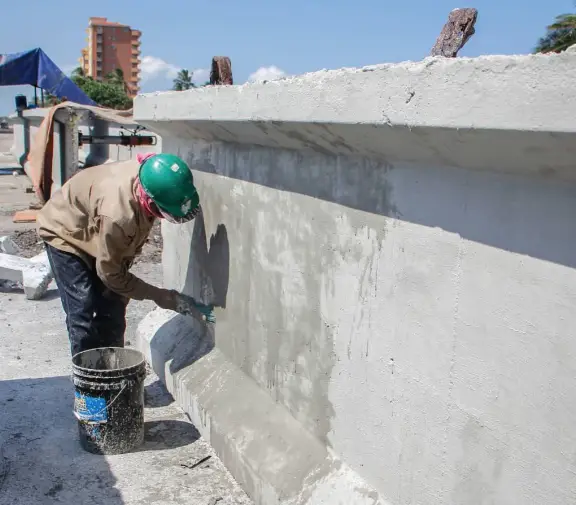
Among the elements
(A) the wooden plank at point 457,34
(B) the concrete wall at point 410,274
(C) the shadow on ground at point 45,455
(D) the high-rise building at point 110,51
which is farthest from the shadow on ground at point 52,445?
(D) the high-rise building at point 110,51

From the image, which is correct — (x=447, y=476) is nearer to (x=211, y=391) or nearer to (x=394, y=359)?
(x=394, y=359)

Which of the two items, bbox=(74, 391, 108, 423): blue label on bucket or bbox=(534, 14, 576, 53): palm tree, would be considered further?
bbox=(534, 14, 576, 53): palm tree

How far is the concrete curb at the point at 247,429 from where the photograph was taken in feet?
9.21

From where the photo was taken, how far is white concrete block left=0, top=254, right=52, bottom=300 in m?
6.65

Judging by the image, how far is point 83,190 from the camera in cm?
400

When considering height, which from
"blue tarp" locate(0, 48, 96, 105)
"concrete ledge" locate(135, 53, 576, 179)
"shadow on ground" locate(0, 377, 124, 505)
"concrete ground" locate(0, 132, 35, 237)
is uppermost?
"blue tarp" locate(0, 48, 96, 105)

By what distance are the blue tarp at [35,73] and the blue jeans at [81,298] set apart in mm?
11835

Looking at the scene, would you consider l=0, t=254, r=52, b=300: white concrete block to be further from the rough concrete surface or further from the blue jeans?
the blue jeans

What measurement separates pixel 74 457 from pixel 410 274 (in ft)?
7.84

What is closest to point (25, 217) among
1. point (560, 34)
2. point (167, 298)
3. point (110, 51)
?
point (167, 298)

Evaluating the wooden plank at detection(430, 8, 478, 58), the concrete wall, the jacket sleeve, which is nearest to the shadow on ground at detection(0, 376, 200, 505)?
the concrete wall

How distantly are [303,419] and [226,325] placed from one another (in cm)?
105

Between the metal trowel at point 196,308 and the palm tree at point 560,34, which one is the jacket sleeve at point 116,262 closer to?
the metal trowel at point 196,308

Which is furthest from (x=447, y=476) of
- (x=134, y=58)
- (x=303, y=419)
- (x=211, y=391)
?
(x=134, y=58)
